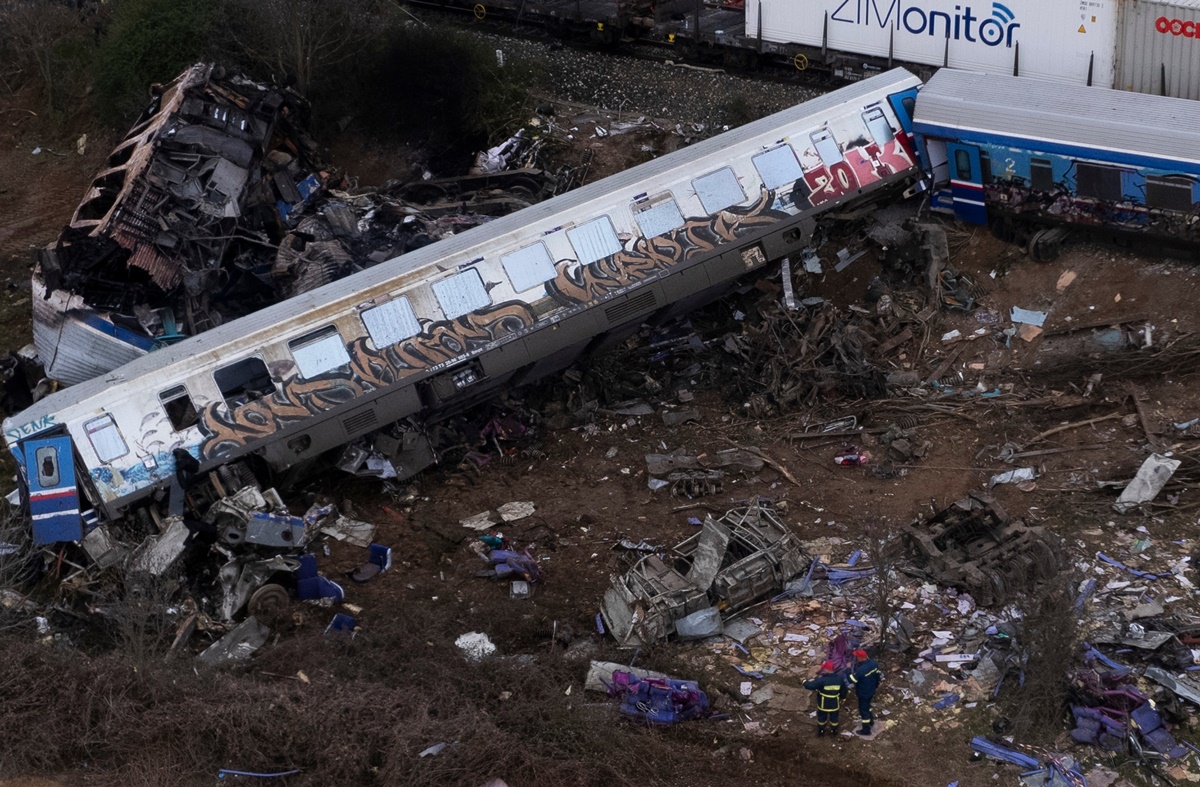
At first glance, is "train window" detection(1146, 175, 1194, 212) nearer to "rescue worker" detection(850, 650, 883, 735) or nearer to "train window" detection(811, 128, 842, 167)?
"train window" detection(811, 128, 842, 167)

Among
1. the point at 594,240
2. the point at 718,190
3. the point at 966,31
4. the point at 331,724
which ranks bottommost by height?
the point at 331,724

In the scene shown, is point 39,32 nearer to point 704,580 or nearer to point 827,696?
point 704,580

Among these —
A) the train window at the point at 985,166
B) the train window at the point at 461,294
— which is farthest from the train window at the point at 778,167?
the train window at the point at 461,294

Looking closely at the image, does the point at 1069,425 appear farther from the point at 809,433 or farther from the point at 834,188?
the point at 834,188

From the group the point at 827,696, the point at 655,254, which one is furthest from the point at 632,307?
the point at 827,696

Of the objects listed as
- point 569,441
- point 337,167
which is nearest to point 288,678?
point 569,441
